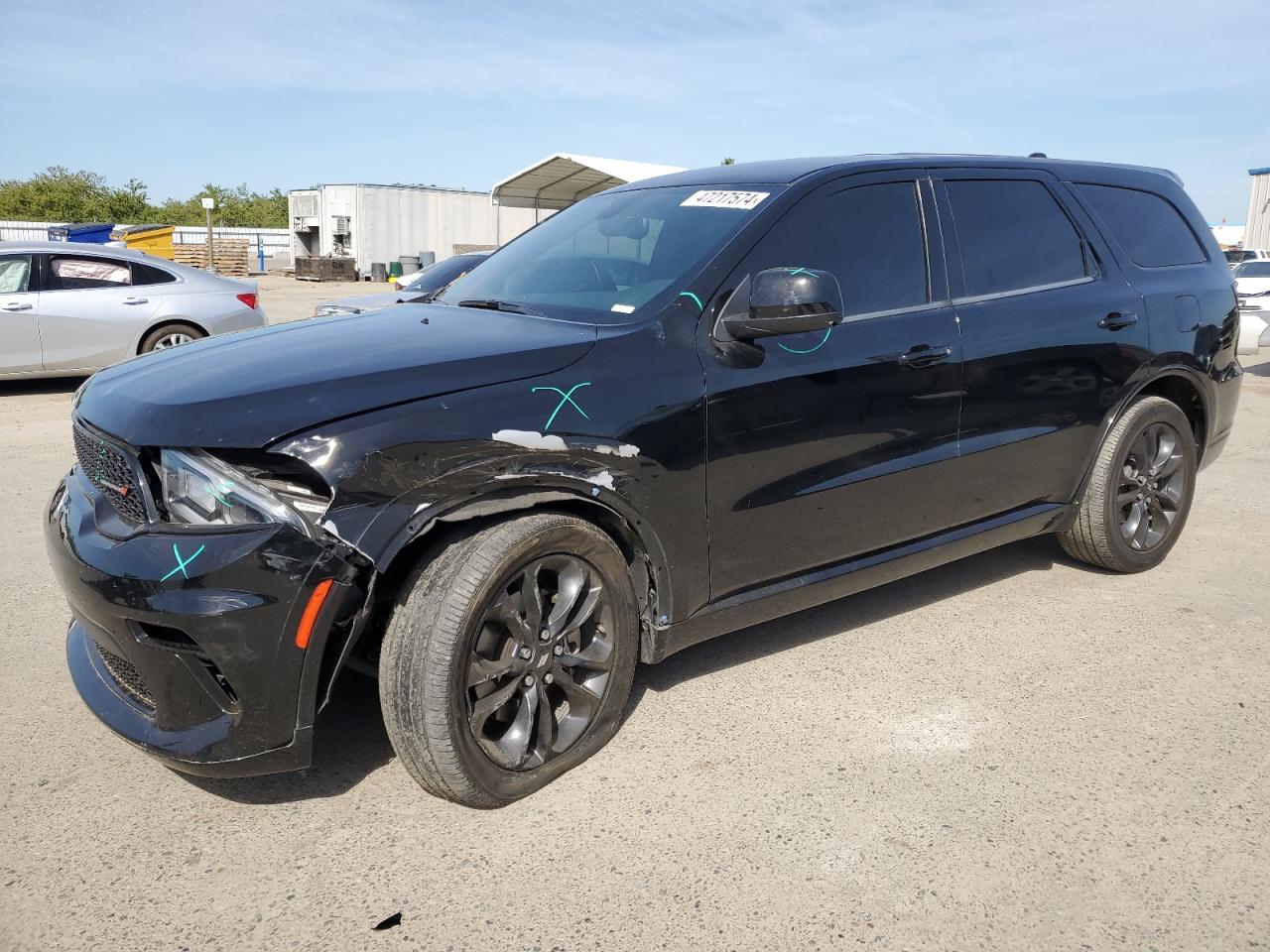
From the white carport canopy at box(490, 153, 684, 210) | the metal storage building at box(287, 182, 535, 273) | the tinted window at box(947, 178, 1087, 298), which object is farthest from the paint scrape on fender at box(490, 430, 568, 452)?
the metal storage building at box(287, 182, 535, 273)

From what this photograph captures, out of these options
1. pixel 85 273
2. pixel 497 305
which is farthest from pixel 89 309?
pixel 497 305

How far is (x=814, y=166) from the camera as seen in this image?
367 cm

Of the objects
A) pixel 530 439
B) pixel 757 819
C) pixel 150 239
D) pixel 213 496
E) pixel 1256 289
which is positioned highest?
pixel 150 239

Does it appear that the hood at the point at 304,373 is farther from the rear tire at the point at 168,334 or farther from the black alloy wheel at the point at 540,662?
the rear tire at the point at 168,334

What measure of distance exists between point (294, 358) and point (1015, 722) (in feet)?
8.30

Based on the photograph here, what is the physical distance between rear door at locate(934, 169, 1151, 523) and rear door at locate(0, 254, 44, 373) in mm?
8746

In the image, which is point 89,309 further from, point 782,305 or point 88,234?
point 88,234

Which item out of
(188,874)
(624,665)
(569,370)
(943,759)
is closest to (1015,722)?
(943,759)

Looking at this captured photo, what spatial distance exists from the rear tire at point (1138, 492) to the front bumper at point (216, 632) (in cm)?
339

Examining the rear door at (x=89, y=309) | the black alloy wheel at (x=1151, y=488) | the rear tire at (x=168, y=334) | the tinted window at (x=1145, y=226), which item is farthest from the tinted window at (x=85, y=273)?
the black alloy wheel at (x=1151, y=488)

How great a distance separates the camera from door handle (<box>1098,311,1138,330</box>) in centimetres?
429

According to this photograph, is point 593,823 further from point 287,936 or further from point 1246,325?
point 1246,325

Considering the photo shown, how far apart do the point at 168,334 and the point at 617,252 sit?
787 centimetres

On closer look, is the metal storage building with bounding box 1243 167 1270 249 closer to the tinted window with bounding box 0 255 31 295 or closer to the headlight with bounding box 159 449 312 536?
the tinted window with bounding box 0 255 31 295
